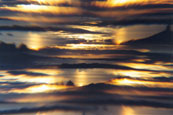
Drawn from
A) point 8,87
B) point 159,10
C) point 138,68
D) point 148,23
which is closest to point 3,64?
point 8,87

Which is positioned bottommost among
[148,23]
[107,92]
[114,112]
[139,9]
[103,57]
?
[114,112]

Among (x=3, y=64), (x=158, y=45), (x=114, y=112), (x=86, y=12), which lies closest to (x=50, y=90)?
(x=3, y=64)

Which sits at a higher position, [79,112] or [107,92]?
[107,92]

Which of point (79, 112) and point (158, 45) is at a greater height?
point (158, 45)

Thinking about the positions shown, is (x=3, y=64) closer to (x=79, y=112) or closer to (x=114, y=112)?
(x=79, y=112)

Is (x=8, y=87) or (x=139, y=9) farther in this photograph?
(x=8, y=87)

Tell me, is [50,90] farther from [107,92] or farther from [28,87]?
[107,92]
